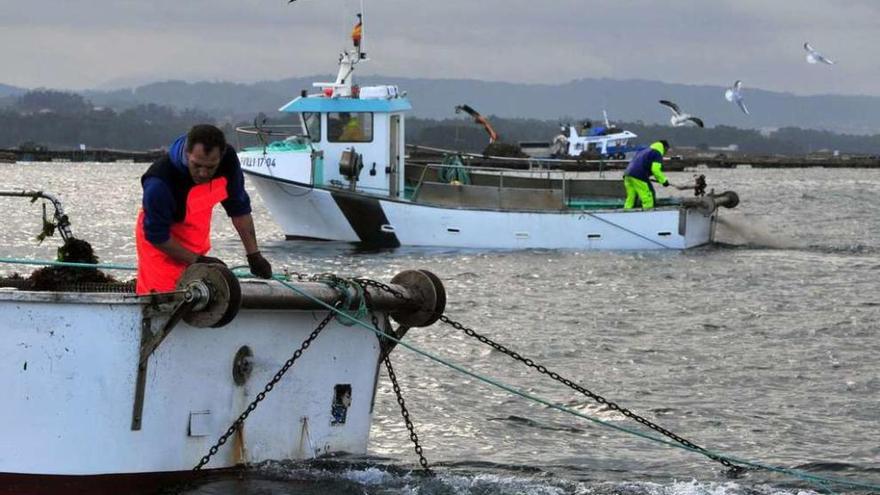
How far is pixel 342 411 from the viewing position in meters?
11.2

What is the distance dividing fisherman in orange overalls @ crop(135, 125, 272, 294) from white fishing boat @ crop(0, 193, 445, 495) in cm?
33

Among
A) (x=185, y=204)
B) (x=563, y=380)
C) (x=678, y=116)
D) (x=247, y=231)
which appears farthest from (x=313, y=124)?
(x=185, y=204)

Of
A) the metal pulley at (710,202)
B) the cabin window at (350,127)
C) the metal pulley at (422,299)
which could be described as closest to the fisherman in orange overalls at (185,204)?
the metal pulley at (422,299)

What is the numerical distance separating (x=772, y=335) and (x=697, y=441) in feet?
27.6

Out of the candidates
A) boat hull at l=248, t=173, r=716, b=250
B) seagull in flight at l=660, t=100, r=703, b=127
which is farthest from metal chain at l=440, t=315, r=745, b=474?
seagull in flight at l=660, t=100, r=703, b=127

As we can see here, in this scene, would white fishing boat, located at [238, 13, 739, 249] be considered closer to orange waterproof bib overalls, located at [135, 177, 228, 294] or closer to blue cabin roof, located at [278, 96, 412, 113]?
blue cabin roof, located at [278, 96, 412, 113]

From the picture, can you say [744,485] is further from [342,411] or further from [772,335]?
[772,335]

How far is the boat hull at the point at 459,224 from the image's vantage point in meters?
33.2

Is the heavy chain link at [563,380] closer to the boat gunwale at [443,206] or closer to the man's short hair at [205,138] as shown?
the man's short hair at [205,138]

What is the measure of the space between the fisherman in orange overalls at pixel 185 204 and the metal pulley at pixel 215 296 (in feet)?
0.42

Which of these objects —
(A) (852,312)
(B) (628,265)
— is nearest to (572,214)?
(B) (628,265)

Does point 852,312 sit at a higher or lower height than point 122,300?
lower

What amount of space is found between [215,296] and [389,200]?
77.6ft

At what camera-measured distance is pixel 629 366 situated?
1905 cm
